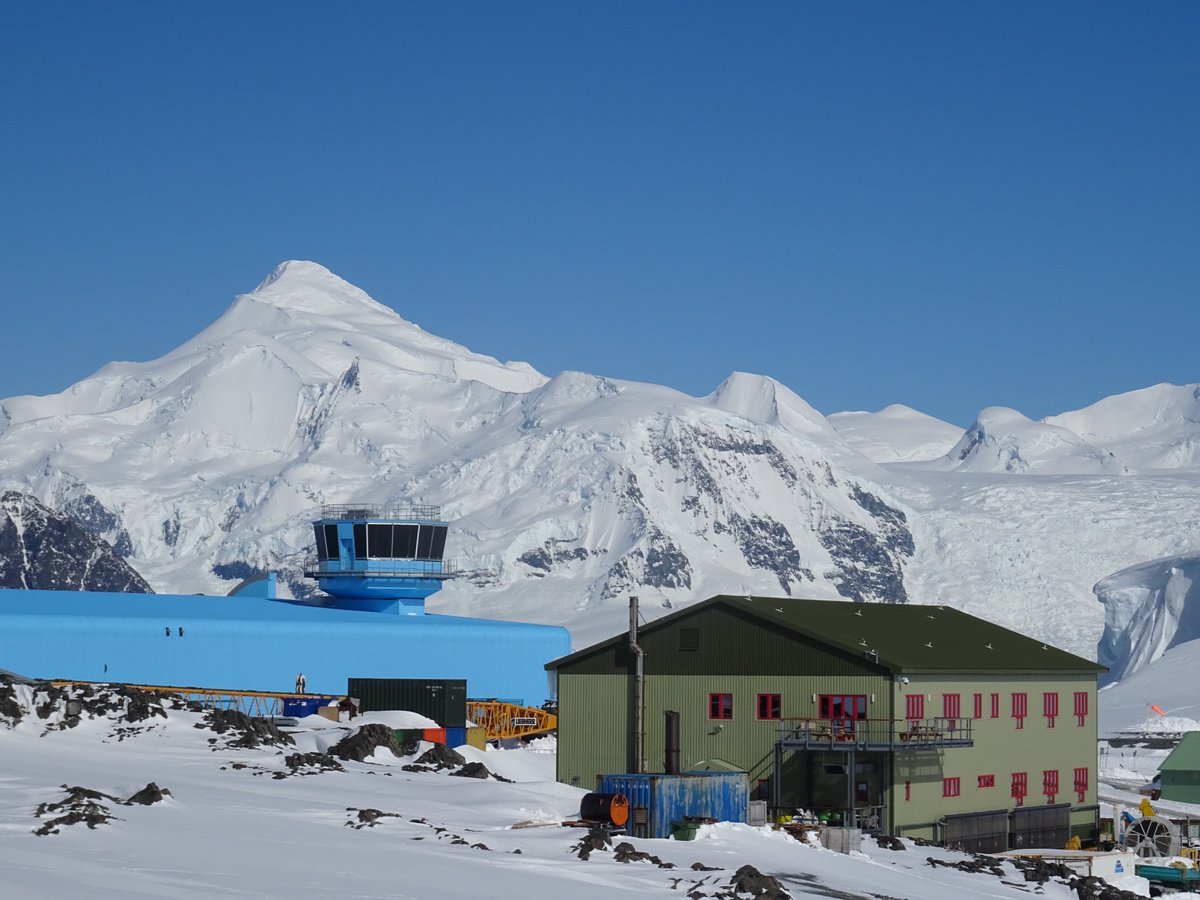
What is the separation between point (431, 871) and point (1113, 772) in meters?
67.6

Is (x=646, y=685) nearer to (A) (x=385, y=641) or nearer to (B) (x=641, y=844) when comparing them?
(B) (x=641, y=844)

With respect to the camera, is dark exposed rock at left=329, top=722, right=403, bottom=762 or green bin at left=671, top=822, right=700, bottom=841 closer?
green bin at left=671, top=822, right=700, bottom=841

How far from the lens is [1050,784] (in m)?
56.4

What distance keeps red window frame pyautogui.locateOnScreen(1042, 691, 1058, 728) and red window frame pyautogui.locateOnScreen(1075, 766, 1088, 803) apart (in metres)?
2.51

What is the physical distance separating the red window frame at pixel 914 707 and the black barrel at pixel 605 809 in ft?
47.7

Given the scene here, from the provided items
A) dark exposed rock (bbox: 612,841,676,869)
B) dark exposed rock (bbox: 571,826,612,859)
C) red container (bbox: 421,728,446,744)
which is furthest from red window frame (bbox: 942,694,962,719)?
dark exposed rock (bbox: 612,841,676,869)

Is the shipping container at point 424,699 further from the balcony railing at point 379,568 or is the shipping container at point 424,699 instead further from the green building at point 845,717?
the balcony railing at point 379,568

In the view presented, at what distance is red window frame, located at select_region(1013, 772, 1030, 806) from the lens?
178 ft

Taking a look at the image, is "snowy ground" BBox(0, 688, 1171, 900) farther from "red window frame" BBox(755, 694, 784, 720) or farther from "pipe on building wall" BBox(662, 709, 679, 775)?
"red window frame" BBox(755, 694, 784, 720)

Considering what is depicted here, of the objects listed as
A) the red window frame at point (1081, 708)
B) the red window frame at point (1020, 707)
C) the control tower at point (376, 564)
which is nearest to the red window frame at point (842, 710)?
the red window frame at point (1020, 707)

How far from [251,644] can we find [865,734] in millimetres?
41736

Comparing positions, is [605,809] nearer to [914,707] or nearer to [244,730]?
[244,730]

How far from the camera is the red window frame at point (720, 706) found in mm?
51938

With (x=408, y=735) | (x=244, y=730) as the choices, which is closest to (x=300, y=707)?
(x=408, y=735)
